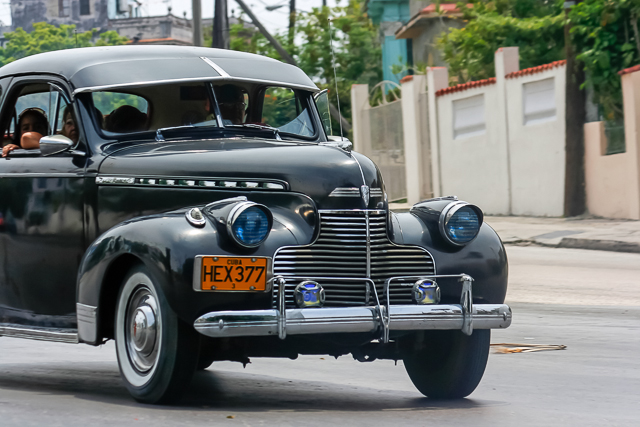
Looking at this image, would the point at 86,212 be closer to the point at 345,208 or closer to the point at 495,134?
the point at 345,208

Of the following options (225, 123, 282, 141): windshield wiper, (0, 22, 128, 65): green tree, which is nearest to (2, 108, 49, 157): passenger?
(225, 123, 282, 141): windshield wiper

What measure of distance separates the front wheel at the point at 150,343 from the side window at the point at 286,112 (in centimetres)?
181

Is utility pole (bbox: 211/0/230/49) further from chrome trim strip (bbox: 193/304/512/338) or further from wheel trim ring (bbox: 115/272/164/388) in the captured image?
chrome trim strip (bbox: 193/304/512/338)

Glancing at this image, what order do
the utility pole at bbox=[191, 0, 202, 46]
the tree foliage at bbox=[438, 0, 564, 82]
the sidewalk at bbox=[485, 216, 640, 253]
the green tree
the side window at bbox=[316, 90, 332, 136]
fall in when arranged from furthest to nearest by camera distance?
the green tree
the tree foliage at bbox=[438, 0, 564, 82]
the utility pole at bbox=[191, 0, 202, 46]
the sidewalk at bbox=[485, 216, 640, 253]
the side window at bbox=[316, 90, 332, 136]

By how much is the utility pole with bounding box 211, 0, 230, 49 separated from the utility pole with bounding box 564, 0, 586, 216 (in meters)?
6.85

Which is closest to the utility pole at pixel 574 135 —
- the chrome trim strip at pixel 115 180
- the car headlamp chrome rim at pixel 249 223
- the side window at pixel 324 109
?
the side window at pixel 324 109

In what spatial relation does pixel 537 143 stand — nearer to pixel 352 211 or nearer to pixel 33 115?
pixel 33 115

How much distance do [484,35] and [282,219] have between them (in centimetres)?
2018

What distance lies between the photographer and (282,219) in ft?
17.9

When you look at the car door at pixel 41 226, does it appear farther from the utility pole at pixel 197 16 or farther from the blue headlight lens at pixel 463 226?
the utility pole at pixel 197 16

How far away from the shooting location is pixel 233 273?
16.8ft

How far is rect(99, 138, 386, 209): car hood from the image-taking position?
18.2 ft

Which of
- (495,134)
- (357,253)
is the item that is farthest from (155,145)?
(495,134)

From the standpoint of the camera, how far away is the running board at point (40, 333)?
593 centimetres
